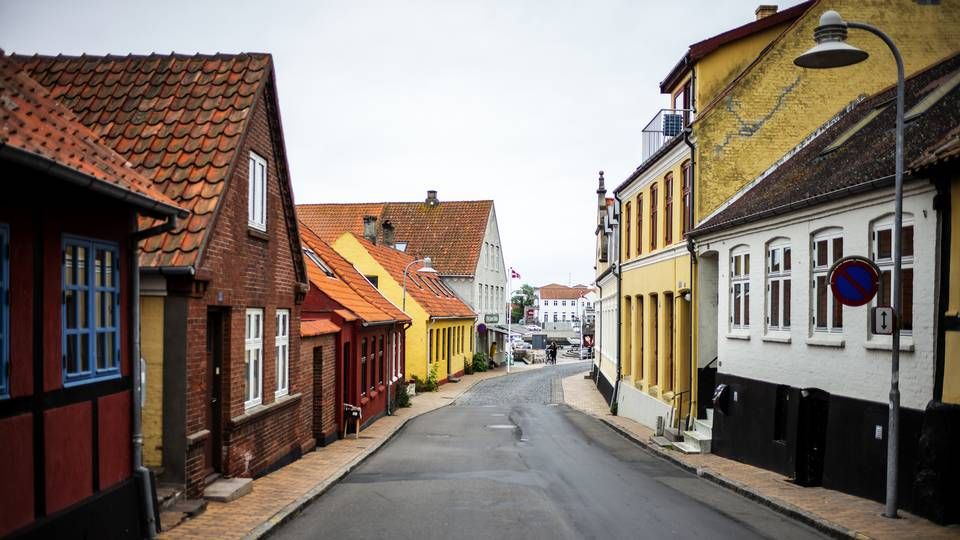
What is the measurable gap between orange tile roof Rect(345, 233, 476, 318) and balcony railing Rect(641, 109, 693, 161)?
16.9m

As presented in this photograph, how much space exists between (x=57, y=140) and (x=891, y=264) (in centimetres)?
1016

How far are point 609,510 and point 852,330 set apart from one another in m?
4.45

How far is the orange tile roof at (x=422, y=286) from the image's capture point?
133 feet

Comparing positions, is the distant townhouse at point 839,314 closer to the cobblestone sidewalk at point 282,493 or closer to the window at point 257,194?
the cobblestone sidewalk at point 282,493

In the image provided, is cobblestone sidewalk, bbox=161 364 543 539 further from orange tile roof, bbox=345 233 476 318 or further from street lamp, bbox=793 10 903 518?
orange tile roof, bbox=345 233 476 318

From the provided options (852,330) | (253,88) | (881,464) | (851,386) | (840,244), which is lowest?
(881,464)

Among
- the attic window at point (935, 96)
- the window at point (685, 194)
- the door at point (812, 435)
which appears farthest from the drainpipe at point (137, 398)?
the window at point (685, 194)

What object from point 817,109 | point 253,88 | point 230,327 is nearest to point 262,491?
point 230,327

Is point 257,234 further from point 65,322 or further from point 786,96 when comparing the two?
point 786,96

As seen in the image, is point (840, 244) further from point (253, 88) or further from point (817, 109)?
point (253, 88)

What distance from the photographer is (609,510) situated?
460 inches

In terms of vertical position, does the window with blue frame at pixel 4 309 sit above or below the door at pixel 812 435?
above

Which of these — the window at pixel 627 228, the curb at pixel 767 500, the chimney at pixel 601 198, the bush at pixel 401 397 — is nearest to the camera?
the curb at pixel 767 500

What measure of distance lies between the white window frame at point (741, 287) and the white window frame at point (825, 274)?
9.18ft
